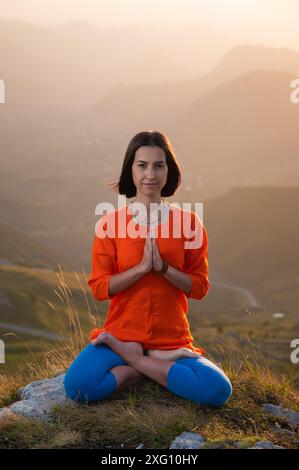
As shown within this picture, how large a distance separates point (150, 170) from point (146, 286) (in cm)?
105

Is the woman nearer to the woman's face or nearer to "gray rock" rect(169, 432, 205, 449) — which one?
the woman's face

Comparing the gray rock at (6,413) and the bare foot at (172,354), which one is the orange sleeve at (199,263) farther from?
the gray rock at (6,413)

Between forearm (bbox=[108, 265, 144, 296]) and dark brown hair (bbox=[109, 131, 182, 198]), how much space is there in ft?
3.04

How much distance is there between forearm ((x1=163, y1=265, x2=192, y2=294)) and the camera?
17.0ft

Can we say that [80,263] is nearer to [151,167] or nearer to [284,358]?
[284,358]

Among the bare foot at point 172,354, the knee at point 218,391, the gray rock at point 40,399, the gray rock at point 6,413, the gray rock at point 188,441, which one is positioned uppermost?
the bare foot at point 172,354

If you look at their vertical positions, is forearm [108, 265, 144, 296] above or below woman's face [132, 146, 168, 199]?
below

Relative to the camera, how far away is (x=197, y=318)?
85.9 metres

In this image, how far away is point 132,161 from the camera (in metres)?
5.52

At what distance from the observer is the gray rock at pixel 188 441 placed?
4578mm

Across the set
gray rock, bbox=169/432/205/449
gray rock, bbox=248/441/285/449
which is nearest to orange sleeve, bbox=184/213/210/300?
gray rock, bbox=169/432/205/449

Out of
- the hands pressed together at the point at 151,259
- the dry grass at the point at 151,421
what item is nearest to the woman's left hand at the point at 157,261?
the hands pressed together at the point at 151,259

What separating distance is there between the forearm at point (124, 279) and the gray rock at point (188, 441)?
1.33 metres

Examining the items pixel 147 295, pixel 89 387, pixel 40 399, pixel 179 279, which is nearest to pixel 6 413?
pixel 40 399
